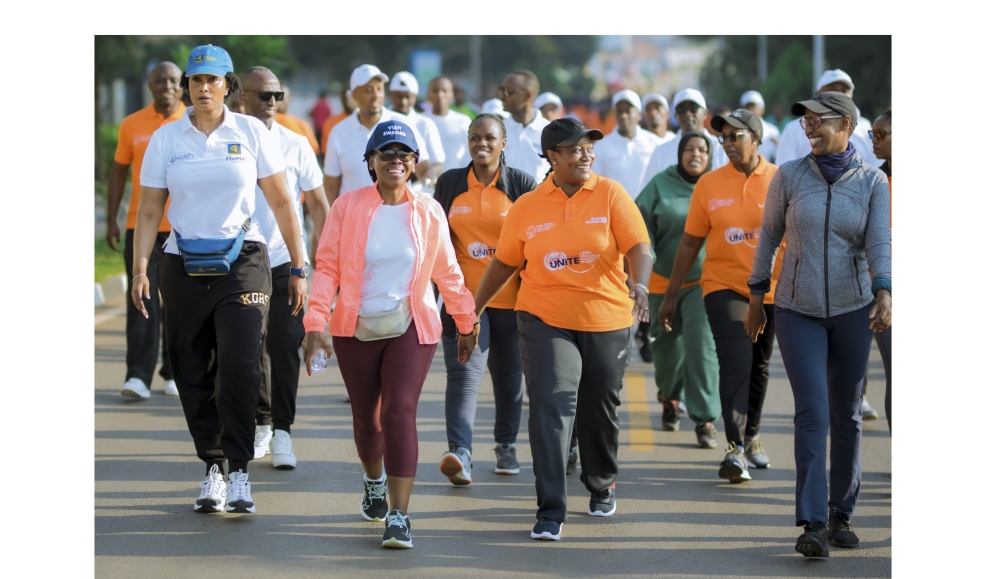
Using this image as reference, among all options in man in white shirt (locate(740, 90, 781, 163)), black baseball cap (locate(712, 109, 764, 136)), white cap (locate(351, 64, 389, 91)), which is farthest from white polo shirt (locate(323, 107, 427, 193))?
man in white shirt (locate(740, 90, 781, 163))

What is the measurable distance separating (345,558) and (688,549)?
148cm

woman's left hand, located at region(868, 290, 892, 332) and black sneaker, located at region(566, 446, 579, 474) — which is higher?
woman's left hand, located at region(868, 290, 892, 332)

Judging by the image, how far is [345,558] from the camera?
18.7ft

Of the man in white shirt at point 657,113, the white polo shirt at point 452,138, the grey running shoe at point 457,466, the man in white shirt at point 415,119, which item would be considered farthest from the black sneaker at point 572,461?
the white polo shirt at point 452,138

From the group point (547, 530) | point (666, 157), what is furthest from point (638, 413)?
point (547, 530)

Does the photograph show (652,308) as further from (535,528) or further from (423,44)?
(423,44)

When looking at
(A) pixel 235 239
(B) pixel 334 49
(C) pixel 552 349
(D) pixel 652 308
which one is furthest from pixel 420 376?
(B) pixel 334 49

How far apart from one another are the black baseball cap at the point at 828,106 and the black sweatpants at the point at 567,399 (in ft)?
4.29

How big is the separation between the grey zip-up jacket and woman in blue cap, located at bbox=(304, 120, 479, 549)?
5.02ft

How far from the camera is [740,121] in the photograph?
7164 millimetres

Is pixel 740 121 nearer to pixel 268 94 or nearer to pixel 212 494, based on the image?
pixel 268 94

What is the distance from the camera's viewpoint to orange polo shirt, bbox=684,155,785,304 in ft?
23.7

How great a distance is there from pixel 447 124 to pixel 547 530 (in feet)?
23.3

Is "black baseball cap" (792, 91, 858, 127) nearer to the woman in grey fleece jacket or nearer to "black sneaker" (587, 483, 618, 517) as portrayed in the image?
the woman in grey fleece jacket
